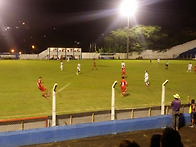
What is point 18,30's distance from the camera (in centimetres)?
10600

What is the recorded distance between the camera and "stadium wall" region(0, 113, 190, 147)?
918 centimetres

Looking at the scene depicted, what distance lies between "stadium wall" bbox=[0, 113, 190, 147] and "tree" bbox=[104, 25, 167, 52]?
7882 cm

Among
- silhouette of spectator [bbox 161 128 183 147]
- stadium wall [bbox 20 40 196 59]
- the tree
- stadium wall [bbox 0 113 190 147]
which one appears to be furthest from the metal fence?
the tree

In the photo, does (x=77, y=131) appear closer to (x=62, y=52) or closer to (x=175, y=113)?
(x=175, y=113)

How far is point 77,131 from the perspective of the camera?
33.2 ft

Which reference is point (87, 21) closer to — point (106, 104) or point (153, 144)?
point (106, 104)

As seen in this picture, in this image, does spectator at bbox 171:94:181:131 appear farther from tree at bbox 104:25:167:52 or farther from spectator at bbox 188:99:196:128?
tree at bbox 104:25:167:52

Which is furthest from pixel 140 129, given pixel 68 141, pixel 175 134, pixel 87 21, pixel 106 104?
pixel 87 21

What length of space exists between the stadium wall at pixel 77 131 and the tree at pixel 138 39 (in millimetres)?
78816

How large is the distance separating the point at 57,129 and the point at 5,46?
95936 millimetres

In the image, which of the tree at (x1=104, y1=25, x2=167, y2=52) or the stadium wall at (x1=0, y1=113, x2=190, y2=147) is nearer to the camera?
the stadium wall at (x1=0, y1=113, x2=190, y2=147)

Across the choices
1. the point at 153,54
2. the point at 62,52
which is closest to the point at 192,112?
the point at 62,52

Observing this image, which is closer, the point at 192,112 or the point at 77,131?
the point at 77,131

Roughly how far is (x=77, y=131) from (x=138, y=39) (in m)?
85.2
